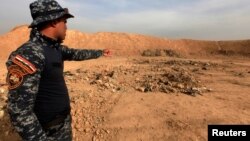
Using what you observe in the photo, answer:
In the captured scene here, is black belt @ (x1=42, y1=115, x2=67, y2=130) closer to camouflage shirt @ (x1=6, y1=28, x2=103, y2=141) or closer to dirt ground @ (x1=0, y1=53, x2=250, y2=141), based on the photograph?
camouflage shirt @ (x1=6, y1=28, x2=103, y2=141)

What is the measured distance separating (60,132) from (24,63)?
30.1 inches

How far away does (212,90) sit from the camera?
7184mm

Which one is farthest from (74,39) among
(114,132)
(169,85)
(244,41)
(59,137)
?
(59,137)

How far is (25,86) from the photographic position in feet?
6.65

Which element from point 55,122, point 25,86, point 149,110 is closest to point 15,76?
point 25,86

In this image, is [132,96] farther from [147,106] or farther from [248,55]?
[248,55]

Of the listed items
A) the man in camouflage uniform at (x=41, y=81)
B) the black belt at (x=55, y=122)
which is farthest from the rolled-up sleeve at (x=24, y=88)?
the black belt at (x=55, y=122)

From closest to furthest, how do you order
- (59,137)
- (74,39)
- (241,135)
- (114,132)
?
1. (59,137)
2. (241,135)
3. (114,132)
4. (74,39)

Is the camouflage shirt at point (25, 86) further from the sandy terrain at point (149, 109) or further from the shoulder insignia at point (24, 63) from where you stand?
the sandy terrain at point (149, 109)

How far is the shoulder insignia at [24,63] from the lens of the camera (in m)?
2.02

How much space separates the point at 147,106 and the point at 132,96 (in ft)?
2.22

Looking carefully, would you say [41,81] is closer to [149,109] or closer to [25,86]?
[25,86]

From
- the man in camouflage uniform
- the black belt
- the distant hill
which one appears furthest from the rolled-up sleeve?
the distant hill

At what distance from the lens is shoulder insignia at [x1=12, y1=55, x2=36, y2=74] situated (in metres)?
2.02
